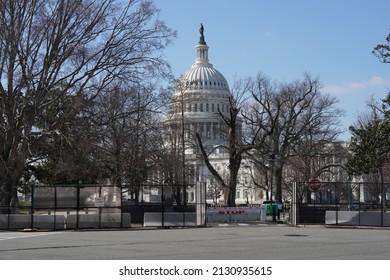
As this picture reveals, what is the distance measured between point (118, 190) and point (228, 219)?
1001 centimetres

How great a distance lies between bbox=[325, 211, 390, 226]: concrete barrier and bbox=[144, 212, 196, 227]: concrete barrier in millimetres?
7823

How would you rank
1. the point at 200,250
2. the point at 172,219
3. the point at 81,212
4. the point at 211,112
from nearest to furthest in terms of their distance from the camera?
the point at 200,250 → the point at 81,212 → the point at 172,219 → the point at 211,112

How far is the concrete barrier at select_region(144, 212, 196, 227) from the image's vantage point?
3503 cm

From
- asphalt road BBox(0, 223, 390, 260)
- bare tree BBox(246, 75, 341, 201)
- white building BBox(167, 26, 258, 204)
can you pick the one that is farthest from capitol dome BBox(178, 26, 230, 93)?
asphalt road BBox(0, 223, 390, 260)

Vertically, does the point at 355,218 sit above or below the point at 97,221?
above

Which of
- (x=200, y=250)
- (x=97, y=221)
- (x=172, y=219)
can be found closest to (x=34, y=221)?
(x=97, y=221)

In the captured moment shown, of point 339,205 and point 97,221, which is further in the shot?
point 339,205

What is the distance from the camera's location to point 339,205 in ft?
119

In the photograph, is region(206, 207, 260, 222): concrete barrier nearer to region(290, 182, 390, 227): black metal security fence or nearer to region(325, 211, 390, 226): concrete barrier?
region(290, 182, 390, 227): black metal security fence

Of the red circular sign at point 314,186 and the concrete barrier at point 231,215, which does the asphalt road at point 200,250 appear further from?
the concrete barrier at point 231,215

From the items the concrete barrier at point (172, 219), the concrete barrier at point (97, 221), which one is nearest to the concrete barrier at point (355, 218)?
the concrete barrier at point (172, 219)

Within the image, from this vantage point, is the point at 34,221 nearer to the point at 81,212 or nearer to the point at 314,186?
the point at 81,212

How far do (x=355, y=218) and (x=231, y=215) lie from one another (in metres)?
9.37
